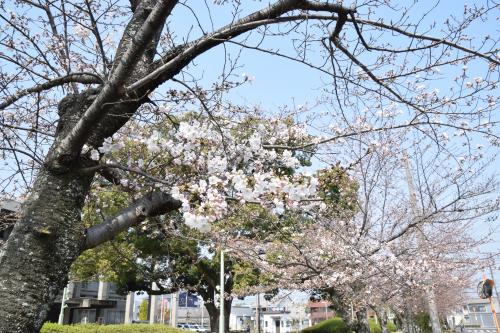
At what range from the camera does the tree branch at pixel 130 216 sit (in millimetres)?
3023

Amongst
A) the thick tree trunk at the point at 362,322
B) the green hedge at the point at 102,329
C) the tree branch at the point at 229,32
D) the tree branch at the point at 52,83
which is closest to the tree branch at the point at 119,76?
the tree branch at the point at 229,32

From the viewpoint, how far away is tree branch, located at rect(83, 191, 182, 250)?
3023 millimetres

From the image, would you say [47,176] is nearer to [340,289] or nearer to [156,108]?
[156,108]

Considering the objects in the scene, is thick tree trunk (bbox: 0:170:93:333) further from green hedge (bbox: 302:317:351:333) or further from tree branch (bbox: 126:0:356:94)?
green hedge (bbox: 302:317:351:333)

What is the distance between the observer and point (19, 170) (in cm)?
409

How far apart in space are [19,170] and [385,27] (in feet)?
12.5

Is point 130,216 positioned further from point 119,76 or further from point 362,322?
point 362,322

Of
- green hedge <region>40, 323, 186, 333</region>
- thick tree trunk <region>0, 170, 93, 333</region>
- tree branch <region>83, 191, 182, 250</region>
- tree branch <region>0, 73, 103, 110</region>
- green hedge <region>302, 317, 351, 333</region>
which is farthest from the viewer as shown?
green hedge <region>302, 317, 351, 333</region>

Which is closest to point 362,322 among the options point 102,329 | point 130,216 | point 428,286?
point 428,286

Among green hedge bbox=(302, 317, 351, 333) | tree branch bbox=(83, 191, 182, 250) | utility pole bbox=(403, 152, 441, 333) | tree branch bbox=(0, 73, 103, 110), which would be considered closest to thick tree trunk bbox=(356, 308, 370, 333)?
utility pole bbox=(403, 152, 441, 333)

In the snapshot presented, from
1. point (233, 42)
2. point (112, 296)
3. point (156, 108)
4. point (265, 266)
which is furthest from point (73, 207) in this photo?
point (112, 296)

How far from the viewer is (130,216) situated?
3.21 meters

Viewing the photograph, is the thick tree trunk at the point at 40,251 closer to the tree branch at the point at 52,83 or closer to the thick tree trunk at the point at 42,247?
the thick tree trunk at the point at 42,247

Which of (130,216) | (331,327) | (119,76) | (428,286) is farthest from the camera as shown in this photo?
(331,327)
